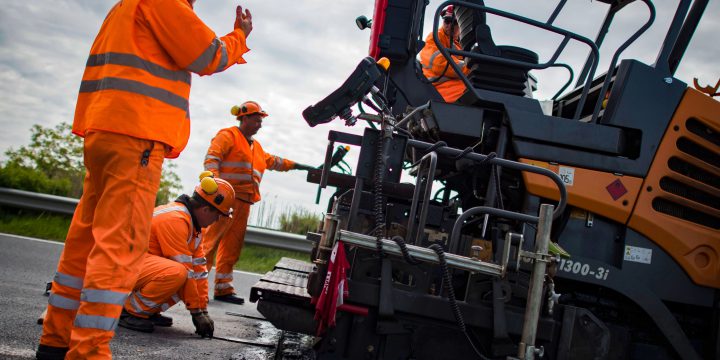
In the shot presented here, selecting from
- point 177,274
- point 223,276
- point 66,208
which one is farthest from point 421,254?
point 66,208

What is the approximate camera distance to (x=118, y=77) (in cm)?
329

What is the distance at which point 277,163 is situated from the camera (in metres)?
8.22

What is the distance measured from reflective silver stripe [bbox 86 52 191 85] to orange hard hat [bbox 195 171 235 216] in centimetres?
163

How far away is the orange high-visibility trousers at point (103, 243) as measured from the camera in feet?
10.0

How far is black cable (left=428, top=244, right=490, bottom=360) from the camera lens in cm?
331

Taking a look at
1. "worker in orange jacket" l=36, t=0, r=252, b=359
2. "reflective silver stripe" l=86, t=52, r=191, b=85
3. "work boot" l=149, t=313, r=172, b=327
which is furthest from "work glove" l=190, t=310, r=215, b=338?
"reflective silver stripe" l=86, t=52, r=191, b=85

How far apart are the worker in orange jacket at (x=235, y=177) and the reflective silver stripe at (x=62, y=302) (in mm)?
3298

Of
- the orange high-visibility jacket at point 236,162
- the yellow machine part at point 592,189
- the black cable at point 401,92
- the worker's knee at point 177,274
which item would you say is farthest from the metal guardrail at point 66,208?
the yellow machine part at point 592,189

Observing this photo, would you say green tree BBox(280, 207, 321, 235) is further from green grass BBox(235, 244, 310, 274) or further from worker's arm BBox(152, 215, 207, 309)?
worker's arm BBox(152, 215, 207, 309)

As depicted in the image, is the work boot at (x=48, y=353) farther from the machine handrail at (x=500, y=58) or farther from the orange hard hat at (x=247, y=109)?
the orange hard hat at (x=247, y=109)

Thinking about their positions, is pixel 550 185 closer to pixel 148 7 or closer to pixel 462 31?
pixel 462 31

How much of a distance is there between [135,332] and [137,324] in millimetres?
75

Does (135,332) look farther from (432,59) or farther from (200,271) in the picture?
(432,59)

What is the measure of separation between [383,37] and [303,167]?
385 cm
